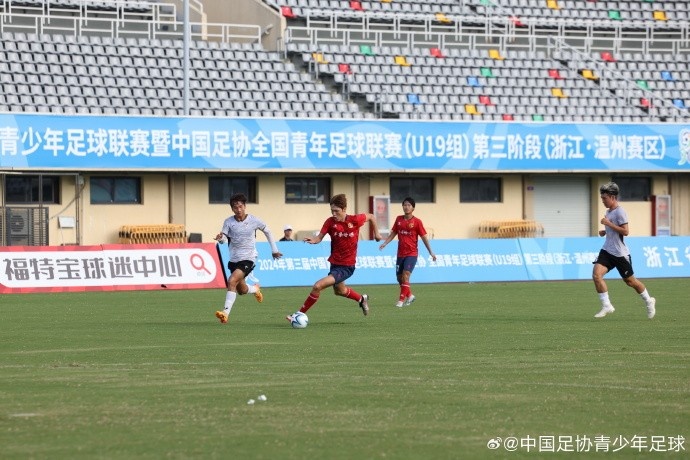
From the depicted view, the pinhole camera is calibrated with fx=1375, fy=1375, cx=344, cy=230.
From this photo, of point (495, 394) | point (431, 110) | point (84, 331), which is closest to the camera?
point (495, 394)

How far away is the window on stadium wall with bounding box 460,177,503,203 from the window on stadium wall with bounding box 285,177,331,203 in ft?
16.3

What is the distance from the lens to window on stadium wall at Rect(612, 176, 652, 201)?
1928 inches

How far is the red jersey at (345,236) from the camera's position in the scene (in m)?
21.2

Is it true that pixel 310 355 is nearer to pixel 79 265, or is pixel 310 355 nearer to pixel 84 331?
pixel 84 331

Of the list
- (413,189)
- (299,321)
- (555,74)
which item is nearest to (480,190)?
(413,189)

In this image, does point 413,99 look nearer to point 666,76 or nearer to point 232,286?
point 666,76

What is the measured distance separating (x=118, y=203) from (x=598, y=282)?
72.8 ft

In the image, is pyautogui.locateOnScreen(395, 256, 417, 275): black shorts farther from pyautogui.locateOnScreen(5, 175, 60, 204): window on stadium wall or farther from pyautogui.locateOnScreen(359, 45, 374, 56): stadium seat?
pyautogui.locateOnScreen(359, 45, 374, 56): stadium seat

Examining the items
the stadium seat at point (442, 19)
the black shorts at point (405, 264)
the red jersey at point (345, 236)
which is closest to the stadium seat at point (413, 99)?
the stadium seat at point (442, 19)

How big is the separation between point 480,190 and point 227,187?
29.8ft

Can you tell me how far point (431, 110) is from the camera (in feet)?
150

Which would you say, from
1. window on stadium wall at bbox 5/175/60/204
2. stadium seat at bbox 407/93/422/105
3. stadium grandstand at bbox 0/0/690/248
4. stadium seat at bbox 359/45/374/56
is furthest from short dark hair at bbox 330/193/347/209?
stadium seat at bbox 359/45/374/56

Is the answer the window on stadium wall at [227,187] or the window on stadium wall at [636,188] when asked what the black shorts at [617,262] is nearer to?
the window on stadium wall at [227,187]

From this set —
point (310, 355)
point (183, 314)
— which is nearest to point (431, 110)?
point (183, 314)
